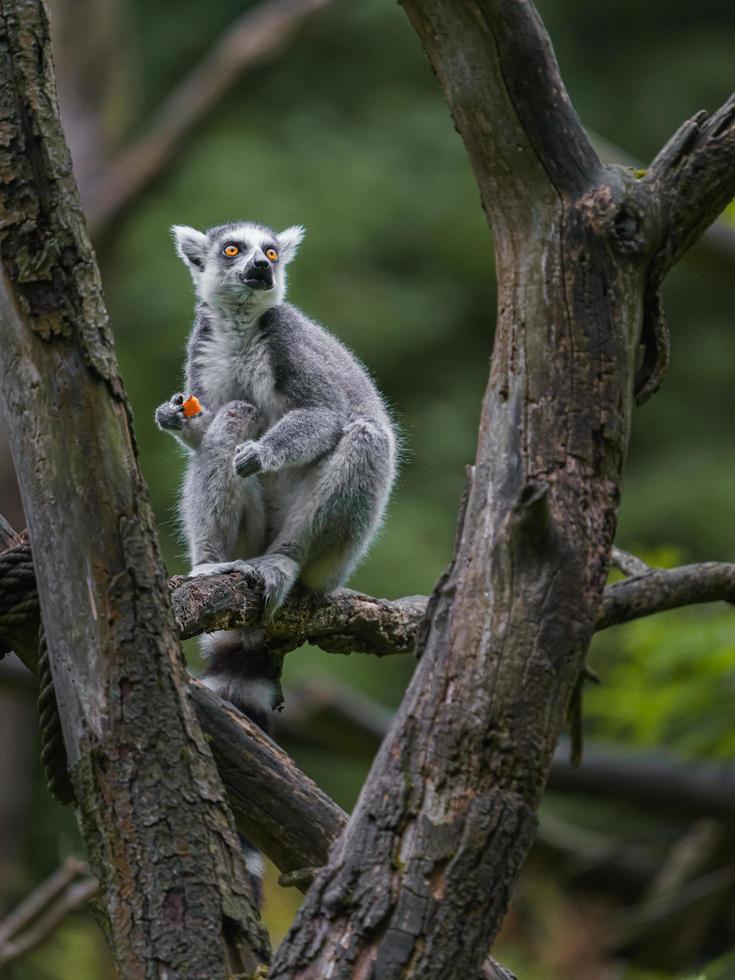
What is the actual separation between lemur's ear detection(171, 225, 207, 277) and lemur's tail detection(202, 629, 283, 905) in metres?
1.61

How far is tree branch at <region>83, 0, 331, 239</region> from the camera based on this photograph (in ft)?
27.4

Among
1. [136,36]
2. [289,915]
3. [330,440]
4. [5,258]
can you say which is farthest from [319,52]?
[5,258]

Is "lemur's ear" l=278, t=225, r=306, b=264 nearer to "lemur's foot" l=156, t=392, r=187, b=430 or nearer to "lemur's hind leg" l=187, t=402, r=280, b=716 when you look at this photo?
"lemur's hind leg" l=187, t=402, r=280, b=716

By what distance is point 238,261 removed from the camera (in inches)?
175

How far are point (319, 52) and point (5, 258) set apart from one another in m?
12.1

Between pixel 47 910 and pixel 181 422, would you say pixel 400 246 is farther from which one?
pixel 47 910

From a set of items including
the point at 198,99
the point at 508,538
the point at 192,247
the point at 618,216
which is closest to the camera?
the point at 508,538

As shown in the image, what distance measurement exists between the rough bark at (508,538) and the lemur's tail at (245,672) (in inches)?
54.9

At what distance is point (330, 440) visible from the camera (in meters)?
4.04

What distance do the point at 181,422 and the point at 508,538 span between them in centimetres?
209

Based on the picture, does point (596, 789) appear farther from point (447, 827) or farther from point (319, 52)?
point (319, 52)

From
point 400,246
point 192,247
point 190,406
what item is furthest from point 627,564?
point 400,246

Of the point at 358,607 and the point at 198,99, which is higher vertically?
the point at 198,99

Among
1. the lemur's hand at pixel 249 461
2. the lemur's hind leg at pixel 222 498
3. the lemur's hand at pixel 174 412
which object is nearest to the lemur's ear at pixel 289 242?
the lemur's hind leg at pixel 222 498
